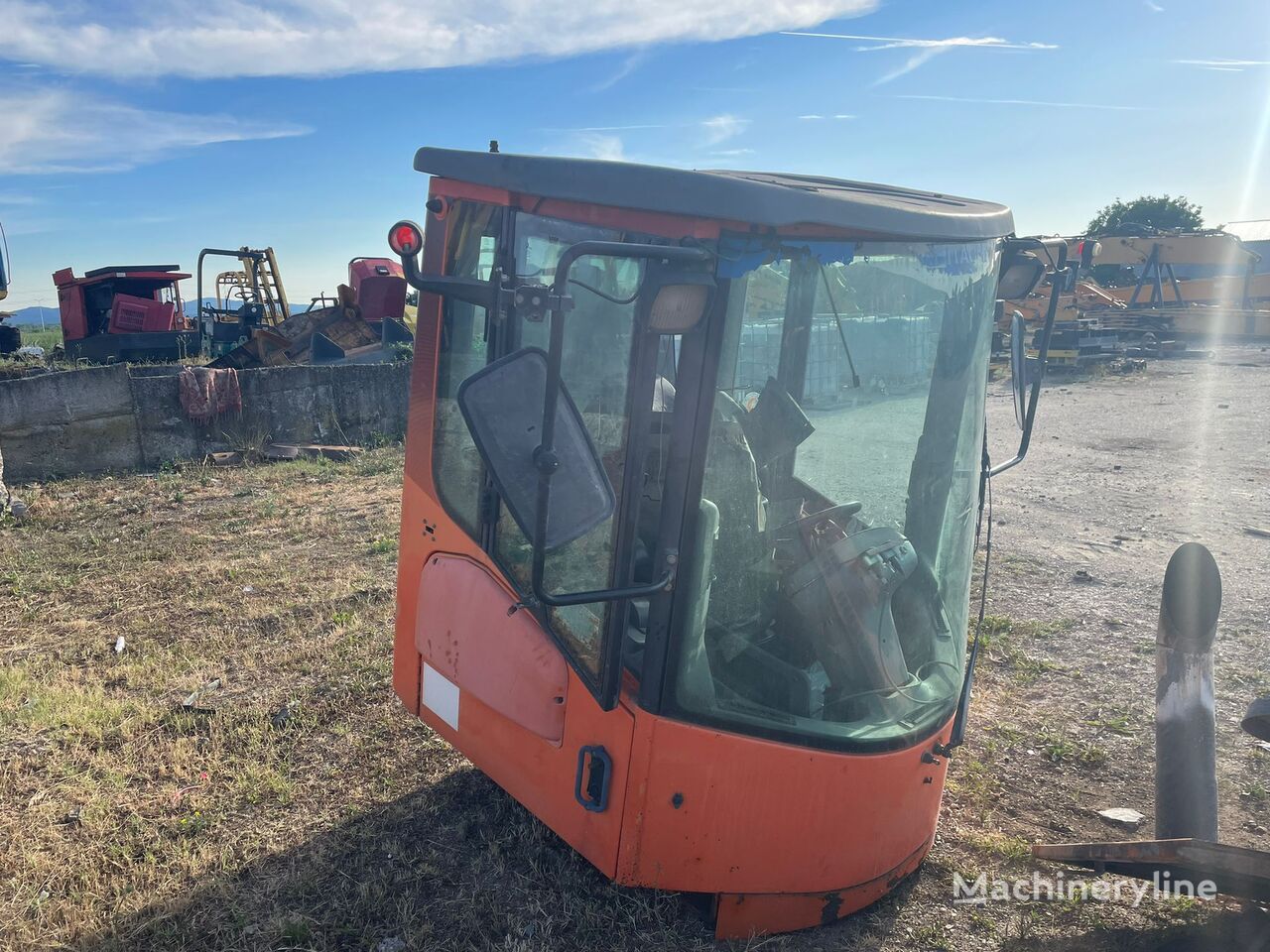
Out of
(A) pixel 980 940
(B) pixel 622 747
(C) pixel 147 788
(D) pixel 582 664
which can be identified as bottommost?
(C) pixel 147 788

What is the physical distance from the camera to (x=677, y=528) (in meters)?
2.00

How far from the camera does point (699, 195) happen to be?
5.82 feet

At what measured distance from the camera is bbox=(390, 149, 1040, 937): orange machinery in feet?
6.07

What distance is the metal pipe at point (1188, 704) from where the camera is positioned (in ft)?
8.94

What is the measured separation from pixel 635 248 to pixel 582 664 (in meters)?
1.08

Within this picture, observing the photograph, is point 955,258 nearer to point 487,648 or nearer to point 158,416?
point 487,648

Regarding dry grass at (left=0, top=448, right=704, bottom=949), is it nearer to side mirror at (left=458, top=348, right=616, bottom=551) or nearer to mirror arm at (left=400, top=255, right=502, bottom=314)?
side mirror at (left=458, top=348, right=616, bottom=551)

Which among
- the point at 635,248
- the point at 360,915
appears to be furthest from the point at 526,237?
the point at 360,915

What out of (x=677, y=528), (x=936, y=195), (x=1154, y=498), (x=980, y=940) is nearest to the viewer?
(x=677, y=528)

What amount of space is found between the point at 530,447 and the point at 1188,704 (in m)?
2.47

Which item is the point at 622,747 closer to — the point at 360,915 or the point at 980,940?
the point at 360,915

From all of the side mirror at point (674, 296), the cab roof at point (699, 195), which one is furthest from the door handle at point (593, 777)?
the cab roof at point (699, 195)

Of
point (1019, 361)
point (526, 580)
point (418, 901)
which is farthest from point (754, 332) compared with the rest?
point (418, 901)

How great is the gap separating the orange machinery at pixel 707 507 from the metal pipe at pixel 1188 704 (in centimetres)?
83
